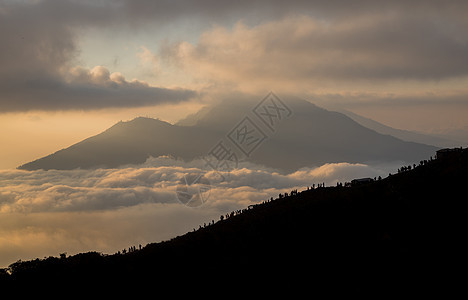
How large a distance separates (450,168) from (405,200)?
7381 millimetres

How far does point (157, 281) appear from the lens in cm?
3256

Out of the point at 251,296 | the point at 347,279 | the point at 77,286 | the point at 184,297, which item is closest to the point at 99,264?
the point at 77,286

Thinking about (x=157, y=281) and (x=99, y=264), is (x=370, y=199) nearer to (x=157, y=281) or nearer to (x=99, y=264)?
(x=157, y=281)

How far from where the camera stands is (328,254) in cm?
2945

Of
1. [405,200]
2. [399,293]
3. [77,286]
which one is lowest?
[399,293]

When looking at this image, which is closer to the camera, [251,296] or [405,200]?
[251,296]

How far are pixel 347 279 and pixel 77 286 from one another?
22.2 metres

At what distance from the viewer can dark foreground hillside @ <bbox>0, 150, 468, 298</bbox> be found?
83.4 feet

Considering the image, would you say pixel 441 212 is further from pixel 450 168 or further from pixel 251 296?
pixel 251 296

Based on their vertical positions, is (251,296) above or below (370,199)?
below

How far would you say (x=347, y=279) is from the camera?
84.7 ft

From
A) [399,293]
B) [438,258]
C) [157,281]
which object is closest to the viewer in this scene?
[399,293]

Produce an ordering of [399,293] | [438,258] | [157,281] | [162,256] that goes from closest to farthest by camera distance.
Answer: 1. [399,293]
2. [438,258]
3. [157,281]
4. [162,256]

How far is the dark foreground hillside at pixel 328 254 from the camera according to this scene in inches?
1001
